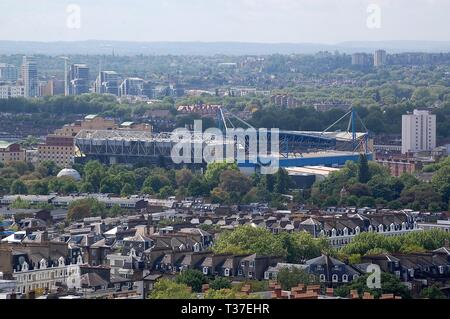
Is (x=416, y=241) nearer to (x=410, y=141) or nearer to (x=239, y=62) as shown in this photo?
(x=410, y=141)

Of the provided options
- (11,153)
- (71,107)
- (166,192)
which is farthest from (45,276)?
(71,107)

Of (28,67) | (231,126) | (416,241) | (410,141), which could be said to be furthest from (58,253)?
(28,67)

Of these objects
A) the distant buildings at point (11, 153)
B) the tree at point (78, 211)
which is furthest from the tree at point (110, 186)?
the distant buildings at point (11, 153)

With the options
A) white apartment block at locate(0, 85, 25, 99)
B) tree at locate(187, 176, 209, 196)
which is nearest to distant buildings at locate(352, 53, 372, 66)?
white apartment block at locate(0, 85, 25, 99)

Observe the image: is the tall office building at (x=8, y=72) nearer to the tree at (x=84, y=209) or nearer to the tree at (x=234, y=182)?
the tree at (x=234, y=182)

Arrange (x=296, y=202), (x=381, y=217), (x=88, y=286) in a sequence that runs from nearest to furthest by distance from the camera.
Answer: (x=88, y=286) → (x=381, y=217) → (x=296, y=202)

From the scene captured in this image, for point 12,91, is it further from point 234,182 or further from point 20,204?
point 20,204

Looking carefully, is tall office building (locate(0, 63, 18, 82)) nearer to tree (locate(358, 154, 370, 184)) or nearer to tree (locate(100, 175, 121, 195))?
tree (locate(100, 175, 121, 195))
